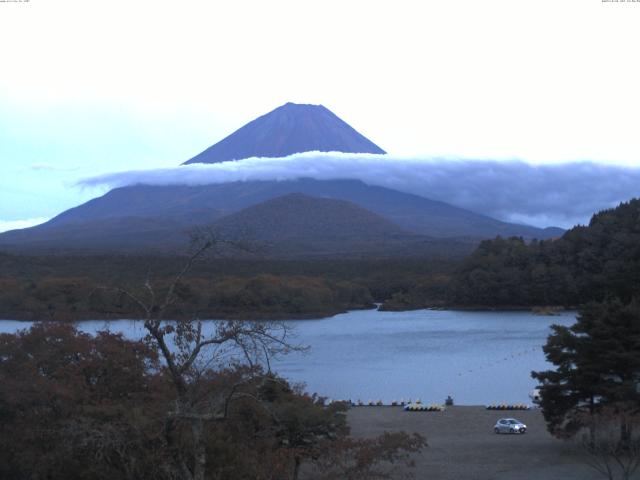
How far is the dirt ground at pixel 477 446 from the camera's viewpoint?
13.3 meters

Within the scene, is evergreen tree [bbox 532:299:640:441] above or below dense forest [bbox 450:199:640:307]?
below

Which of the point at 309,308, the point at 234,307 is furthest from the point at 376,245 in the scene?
the point at 234,307

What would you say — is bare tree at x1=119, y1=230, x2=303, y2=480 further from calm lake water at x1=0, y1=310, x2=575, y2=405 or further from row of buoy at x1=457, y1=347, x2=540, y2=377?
row of buoy at x1=457, y1=347, x2=540, y2=377

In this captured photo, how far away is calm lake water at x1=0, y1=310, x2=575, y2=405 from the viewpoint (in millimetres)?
24516

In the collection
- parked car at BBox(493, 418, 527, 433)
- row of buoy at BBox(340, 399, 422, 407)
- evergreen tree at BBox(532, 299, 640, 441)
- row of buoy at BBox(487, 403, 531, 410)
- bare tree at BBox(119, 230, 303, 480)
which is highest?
bare tree at BBox(119, 230, 303, 480)

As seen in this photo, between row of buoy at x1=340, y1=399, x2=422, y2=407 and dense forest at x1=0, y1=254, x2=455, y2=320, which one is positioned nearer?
row of buoy at x1=340, y1=399, x2=422, y2=407

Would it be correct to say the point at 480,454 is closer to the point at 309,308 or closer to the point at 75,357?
the point at 75,357

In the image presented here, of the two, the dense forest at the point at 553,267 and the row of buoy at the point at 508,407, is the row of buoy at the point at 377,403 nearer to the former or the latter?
the row of buoy at the point at 508,407

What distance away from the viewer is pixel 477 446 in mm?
15578

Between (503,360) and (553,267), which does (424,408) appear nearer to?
(503,360)

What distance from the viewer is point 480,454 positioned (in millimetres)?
14773

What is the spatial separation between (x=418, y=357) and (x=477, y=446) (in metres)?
16.7

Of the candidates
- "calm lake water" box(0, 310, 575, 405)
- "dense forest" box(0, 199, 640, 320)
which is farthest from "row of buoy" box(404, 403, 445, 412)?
"dense forest" box(0, 199, 640, 320)

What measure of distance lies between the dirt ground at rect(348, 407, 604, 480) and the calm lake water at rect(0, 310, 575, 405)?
2583mm
